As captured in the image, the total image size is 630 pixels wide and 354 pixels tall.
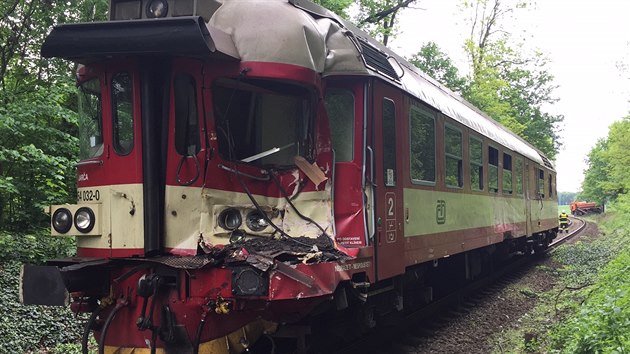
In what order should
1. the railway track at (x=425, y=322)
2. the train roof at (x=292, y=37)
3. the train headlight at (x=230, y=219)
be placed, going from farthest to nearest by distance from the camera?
the railway track at (x=425, y=322)
the train headlight at (x=230, y=219)
the train roof at (x=292, y=37)

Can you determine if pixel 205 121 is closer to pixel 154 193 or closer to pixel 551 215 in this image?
pixel 154 193

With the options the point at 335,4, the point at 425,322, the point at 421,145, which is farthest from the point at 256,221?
the point at 335,4

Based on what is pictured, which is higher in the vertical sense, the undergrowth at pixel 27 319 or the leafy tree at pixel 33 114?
the leafy tree at pixel 33 114

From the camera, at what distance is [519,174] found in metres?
13.5

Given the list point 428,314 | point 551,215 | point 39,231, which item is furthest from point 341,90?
point 551,215

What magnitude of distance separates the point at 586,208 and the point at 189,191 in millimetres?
69872

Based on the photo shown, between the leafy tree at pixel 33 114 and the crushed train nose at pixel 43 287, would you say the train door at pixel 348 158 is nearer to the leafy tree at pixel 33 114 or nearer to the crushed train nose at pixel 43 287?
the crushed train nose at pixel 43 287

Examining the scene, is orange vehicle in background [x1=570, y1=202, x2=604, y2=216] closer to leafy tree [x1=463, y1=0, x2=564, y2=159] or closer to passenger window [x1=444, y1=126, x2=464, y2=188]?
leafy tree [x1=463, y1=0, x2=564, y2=159]

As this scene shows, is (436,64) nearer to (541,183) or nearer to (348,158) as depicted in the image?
(541,183)

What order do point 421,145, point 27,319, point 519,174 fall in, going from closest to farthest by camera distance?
point 421,145
point 27,319
point 519,174

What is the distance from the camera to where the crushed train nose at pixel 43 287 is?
4.65 meters

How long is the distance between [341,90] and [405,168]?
135 cm

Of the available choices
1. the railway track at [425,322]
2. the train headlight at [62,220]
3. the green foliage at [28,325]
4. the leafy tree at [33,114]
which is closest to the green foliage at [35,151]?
the leafy tree at [33,114]

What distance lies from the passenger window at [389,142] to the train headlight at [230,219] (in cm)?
157
